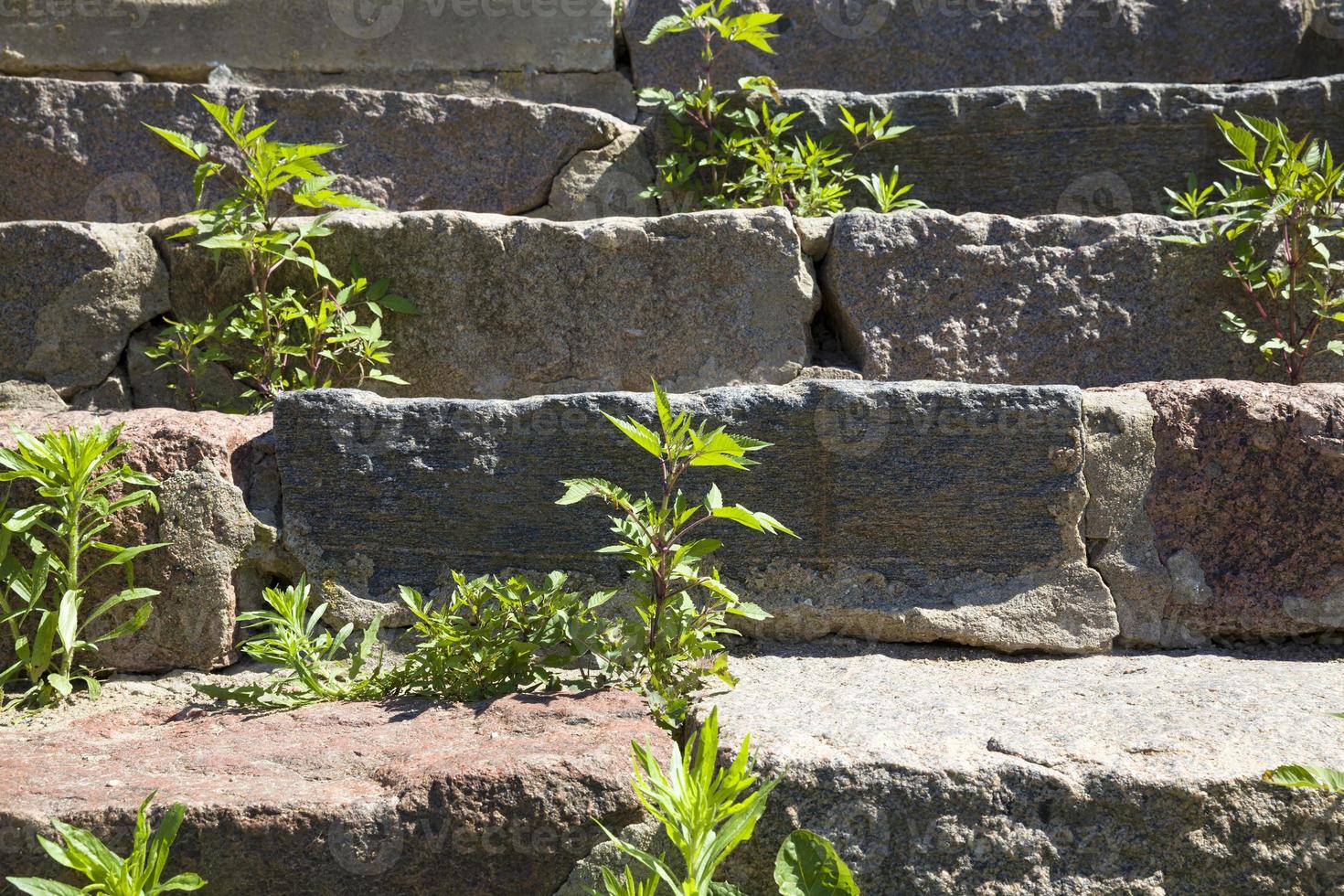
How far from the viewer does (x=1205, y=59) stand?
4.11 m

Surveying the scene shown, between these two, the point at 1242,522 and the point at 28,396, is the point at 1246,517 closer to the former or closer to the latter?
the point at 1242,522

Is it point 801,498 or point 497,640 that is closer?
point 497,640

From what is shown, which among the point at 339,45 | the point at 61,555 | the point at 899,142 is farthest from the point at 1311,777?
the point at 339,45

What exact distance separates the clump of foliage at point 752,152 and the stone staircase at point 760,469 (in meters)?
0.10

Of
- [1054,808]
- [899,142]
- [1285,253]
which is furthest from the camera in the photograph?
[899,142]

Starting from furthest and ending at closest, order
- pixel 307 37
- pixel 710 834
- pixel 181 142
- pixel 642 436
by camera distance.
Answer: pixel 307 37 → pixel 181 142 → pixel 642 436 → pixel 710 834

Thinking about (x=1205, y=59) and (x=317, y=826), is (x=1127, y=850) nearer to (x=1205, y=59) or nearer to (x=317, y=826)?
(x=317, y=826)

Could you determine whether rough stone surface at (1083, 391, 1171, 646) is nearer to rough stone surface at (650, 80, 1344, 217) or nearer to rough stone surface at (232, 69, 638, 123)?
rough stone surface at (650, 80, 1344, 217)

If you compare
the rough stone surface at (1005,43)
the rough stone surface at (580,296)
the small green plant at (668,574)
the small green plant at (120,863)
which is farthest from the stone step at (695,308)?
the small green plant at (120,863)

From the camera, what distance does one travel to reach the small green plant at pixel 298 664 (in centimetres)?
216

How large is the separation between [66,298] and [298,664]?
1.28m

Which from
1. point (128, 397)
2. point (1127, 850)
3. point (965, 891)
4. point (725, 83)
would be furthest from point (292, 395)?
point (725, 83)

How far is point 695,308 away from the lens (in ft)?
9.74

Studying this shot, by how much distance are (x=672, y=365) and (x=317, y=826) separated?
1.51 metres
